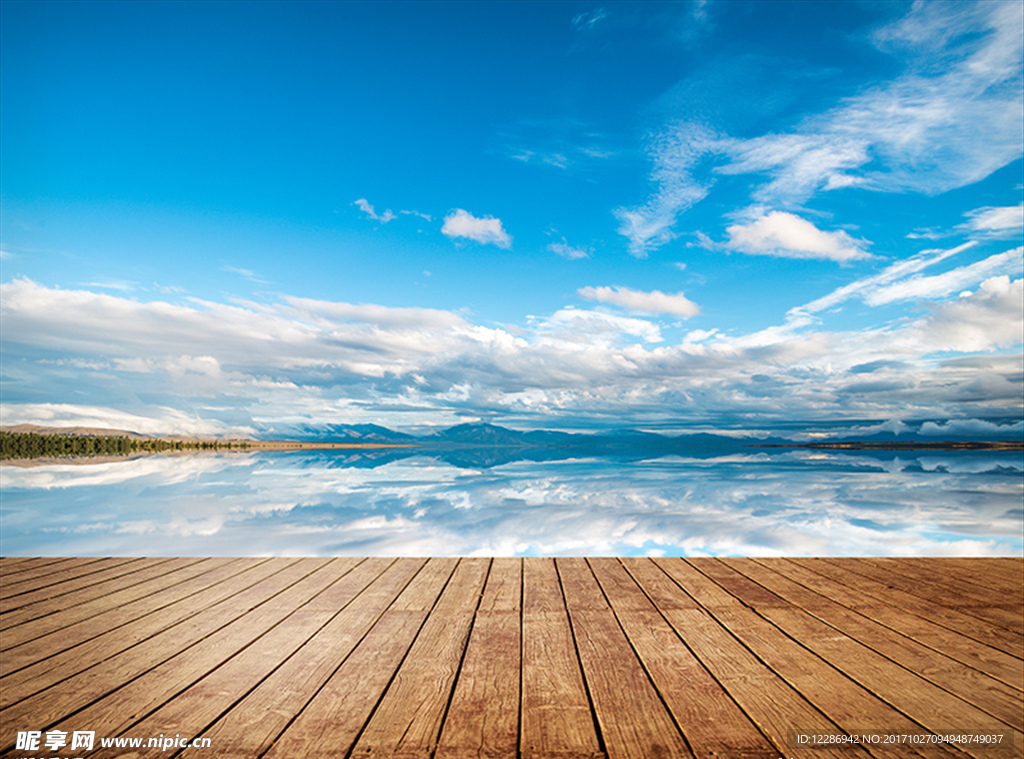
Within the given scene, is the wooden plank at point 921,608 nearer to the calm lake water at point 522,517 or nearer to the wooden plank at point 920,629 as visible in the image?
the wooden plank at point 920,629

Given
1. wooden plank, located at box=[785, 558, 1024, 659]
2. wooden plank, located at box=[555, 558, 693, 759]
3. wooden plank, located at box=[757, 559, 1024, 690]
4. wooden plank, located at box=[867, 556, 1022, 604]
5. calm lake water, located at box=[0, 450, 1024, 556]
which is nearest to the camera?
wooden plank, located at box=[555, 558, 693, 759]

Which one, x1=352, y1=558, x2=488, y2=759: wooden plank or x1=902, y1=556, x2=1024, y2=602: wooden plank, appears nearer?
x1=352, y1=558, x2=488, y2=759: wooden plank

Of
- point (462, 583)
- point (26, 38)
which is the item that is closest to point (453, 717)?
point (462, 583)

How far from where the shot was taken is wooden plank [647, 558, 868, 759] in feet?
5.59

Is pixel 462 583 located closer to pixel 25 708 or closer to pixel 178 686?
pixel 178 686

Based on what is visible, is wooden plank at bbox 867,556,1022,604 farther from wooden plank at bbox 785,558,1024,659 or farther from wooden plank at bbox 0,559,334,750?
wooden plank at bbox 0,559,334,750

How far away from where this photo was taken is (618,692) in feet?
6.38

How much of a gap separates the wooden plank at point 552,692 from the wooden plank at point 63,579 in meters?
2.96

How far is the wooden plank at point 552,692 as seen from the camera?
1.59 metres

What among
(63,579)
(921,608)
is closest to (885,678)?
(921,608)

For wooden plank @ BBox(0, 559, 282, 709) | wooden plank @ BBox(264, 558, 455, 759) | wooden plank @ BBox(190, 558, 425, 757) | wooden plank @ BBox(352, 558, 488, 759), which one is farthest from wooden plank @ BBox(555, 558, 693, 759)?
wooden plank @ BBox(0, 559, 282, 709)

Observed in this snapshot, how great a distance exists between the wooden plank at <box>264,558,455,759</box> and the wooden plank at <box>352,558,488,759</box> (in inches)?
1.7

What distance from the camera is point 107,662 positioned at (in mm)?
2209

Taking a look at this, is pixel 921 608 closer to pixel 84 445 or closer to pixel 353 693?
pixel 353 693
